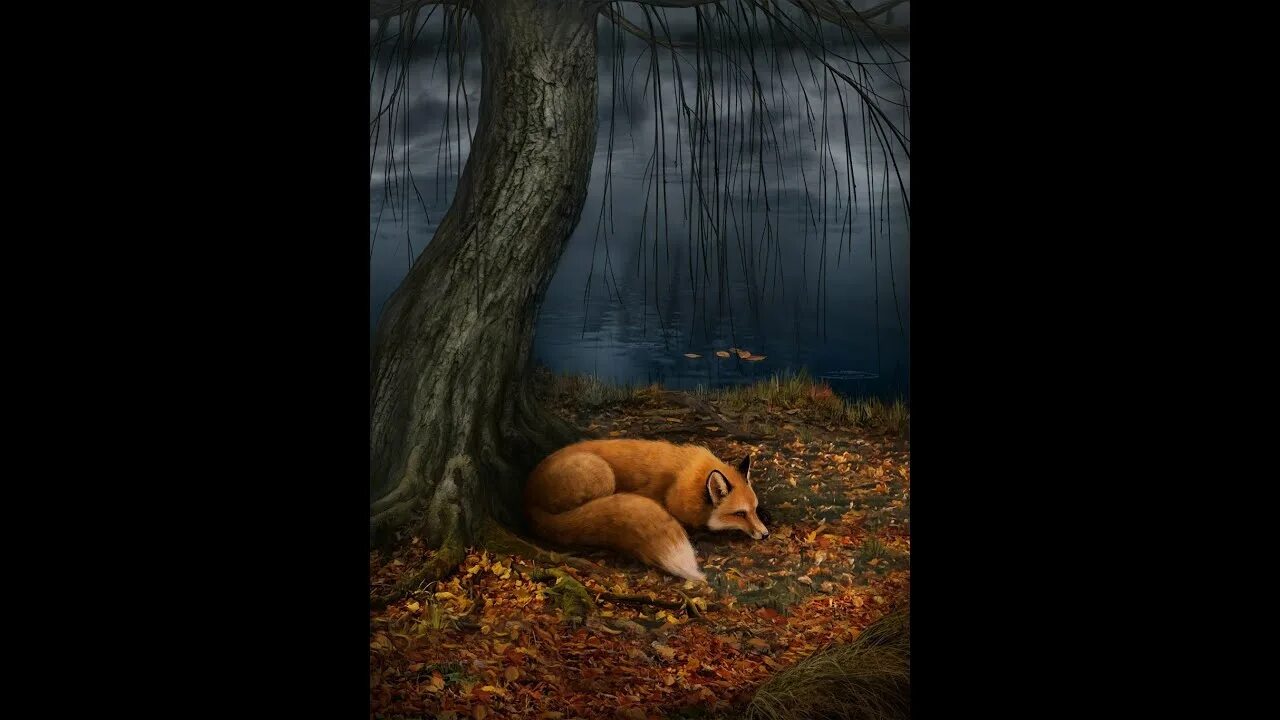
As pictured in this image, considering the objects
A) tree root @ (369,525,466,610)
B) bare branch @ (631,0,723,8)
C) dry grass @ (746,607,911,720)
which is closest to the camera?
dry grass @ (746,607,911,720)

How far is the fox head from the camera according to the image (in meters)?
2.70

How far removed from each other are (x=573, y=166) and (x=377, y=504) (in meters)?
1.20

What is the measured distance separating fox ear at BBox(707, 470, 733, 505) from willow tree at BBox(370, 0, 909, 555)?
1.53ft

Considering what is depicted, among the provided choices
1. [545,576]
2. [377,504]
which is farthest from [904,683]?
[377,504]

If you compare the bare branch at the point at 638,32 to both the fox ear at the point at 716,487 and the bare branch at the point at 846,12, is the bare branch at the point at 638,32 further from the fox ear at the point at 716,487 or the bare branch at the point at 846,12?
the fox ear at the point at 716,487

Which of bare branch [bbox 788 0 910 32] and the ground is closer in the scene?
the ground

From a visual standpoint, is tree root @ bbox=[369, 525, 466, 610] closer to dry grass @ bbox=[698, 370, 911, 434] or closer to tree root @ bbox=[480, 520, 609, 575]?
tree root @ bbox=[480, 520, 609, 575]

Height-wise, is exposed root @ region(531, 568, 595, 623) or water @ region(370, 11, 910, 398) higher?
water @ region(370, 11, 910, 398)

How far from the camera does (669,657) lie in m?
2.55

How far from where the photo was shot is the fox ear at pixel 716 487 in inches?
106

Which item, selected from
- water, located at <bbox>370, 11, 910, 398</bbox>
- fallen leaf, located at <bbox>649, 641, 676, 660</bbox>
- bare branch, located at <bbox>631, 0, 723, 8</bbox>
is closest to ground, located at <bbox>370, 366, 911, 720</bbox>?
fallen leaf, located at <bbox>649, 641, 676, 660</bbox>

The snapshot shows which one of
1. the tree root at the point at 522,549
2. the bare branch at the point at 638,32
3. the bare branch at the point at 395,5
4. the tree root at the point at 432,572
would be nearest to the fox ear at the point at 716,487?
the tree root at the point at 522,549

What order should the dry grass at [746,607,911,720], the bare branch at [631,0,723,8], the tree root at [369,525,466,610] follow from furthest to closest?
the bare branch at [631,0,723,8], the tree root at [369,525,466,610], the dry grass at [746,607,911,720]

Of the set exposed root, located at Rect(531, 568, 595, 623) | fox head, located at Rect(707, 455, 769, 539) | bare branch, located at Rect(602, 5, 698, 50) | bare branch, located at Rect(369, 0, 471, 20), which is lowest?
exposed root, located at Rect(531, 568, 595, 623)
